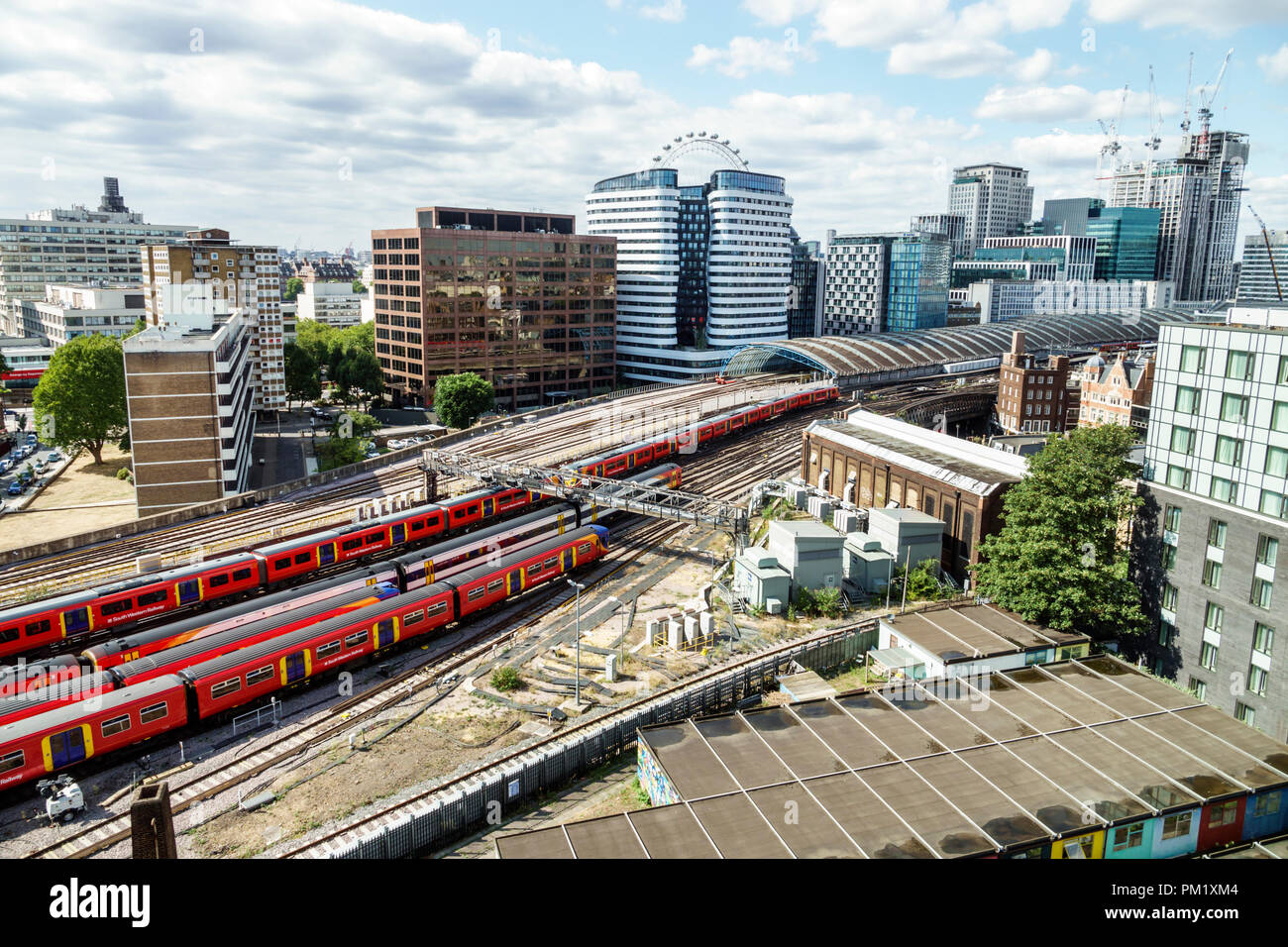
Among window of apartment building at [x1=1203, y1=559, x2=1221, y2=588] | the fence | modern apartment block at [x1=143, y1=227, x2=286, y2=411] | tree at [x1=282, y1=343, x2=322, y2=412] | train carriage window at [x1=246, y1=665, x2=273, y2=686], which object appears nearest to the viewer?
the fence

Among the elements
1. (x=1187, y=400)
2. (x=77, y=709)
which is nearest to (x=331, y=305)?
(x=77, y=709)

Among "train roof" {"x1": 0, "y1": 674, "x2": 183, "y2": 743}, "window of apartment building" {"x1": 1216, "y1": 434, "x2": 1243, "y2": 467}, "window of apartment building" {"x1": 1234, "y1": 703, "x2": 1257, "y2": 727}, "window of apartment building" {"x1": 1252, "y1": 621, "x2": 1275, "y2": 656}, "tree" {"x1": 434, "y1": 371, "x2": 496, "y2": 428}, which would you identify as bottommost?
"window of apartment building" {"x1": 1234, "y1": 703, "x2": 1257, "y2": 727}

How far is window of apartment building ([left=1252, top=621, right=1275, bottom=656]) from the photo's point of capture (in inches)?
1326

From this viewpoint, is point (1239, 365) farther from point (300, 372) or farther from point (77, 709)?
point (300, 372)

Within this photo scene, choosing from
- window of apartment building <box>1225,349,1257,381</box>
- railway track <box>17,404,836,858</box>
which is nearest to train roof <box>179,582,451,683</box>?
railway track <box>17,404,836,858</box>

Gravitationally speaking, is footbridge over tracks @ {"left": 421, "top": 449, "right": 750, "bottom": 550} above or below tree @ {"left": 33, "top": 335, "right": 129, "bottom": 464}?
below

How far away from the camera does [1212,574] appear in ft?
118

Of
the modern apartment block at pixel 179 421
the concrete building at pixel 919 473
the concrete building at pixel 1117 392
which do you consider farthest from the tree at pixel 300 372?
the concrete building at pixel 1117 392

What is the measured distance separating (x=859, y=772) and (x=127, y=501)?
2563 inches

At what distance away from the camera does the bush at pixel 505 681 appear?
3541 centimetres

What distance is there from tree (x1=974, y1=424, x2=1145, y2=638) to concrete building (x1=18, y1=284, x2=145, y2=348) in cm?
12193

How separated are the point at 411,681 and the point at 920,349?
4308 inches

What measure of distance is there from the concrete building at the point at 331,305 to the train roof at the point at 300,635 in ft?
514

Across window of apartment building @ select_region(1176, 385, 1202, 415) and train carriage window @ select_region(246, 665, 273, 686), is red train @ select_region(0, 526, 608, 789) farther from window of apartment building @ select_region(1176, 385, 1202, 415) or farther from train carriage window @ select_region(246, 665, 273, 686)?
window of apartment building @ select_region(1176, 385, 1202, 415)
